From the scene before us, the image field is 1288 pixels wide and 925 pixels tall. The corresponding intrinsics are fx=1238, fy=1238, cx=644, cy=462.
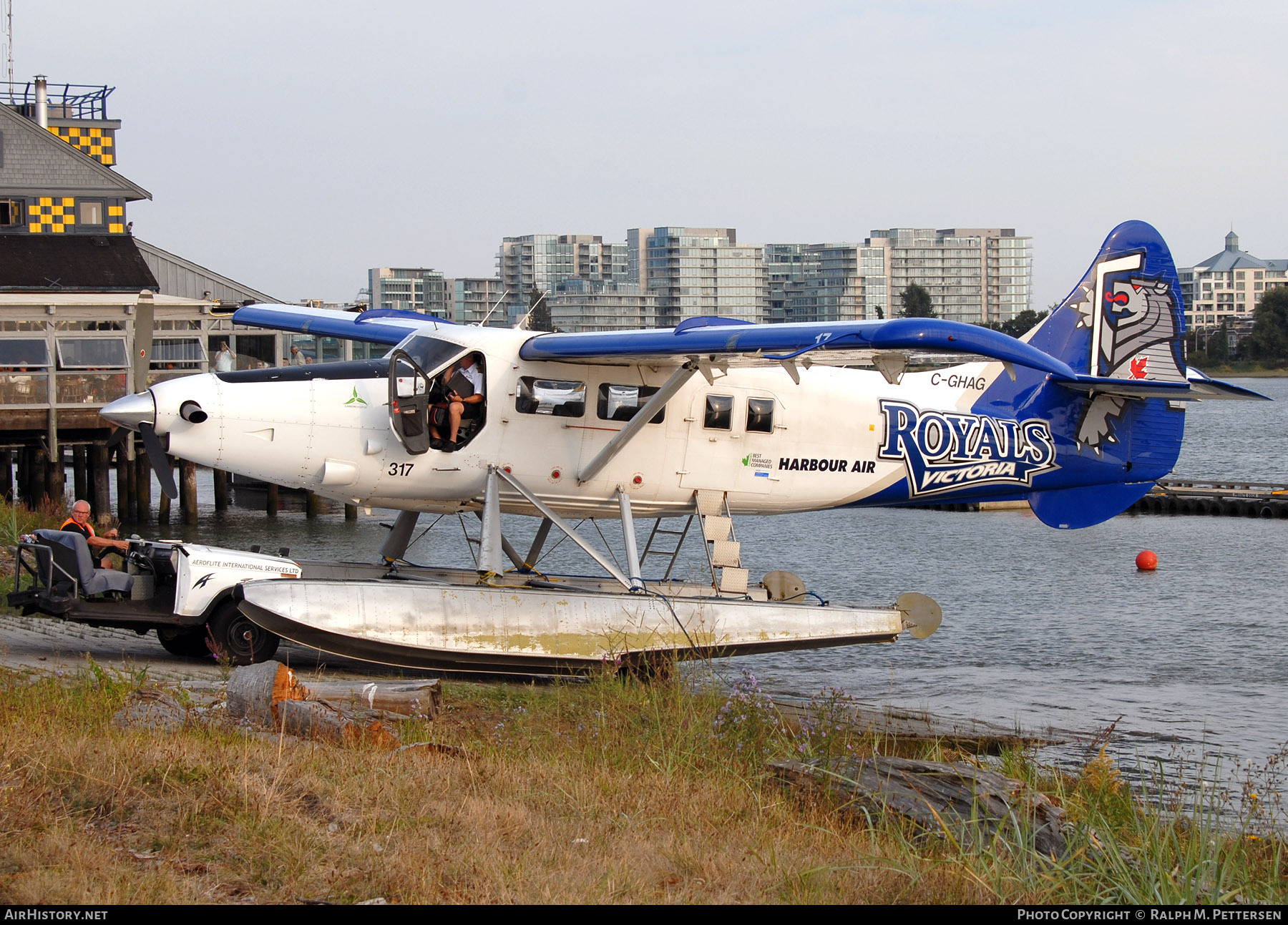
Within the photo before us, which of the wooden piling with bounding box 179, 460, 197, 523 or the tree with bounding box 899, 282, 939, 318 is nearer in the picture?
the wooden piling with bounding box 179, 460, 197, 523

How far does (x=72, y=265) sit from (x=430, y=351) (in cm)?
2839

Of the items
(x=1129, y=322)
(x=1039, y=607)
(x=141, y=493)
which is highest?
(x=1129, y=322)

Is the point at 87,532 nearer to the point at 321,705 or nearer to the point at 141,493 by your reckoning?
the point at 321,705

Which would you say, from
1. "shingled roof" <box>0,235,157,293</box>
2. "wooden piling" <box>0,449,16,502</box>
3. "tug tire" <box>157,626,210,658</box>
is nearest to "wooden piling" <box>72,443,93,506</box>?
"wooden piling" <box>0,449,16,502</box>

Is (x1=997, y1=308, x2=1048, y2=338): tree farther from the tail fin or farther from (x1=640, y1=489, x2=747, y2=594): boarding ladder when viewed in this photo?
(x1=640, y1=489, x2=747, y2=594): boarding ladder

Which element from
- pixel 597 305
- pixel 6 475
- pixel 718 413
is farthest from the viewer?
pixel 597 305

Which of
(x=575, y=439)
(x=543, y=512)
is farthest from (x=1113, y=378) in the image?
(x=543, y=512)

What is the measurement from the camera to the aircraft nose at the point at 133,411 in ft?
34.9

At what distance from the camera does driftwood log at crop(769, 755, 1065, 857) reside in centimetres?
601

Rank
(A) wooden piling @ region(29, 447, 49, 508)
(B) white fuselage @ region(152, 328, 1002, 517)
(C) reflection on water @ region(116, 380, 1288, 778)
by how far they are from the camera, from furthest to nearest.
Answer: (A) wooden piling @ region(29, 447, 49, 508)
(C) reflection on water @ region(116, 380, 1288, 778)
(B) white fuselage @ region(152, 328, 1002, 517)

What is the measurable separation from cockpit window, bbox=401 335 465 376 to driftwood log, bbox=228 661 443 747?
375 centimetres

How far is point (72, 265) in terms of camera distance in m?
35.7
